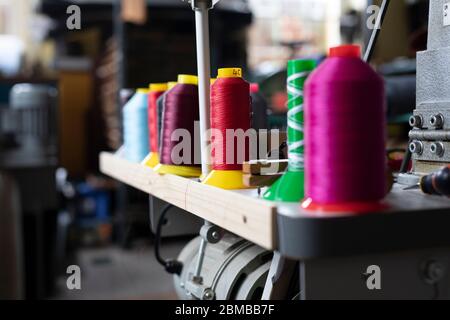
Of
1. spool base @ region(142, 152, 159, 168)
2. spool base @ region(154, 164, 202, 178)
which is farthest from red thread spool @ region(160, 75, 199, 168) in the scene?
spool base @ region(142, 152, 159, 168)

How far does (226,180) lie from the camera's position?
2.65ft

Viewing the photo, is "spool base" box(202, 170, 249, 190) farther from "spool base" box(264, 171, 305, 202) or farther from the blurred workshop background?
the blurred workshop background

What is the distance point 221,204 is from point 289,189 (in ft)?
0.37

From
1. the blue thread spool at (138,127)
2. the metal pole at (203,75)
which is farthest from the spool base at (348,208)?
the blue thread spool at (138,127)

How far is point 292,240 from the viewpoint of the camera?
0.57 m

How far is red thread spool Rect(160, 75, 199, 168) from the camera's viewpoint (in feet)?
3.26

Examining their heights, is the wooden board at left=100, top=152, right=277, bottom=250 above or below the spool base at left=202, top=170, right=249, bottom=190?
below

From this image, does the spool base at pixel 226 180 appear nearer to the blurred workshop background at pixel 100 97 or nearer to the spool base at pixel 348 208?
the spool base at pixel 348 208

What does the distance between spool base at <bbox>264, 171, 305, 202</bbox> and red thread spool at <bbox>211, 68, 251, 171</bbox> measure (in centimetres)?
15

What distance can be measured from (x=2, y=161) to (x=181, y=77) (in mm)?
1648

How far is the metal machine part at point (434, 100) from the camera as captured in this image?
81 centimetres

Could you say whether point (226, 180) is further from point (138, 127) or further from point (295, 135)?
point (138, 127)

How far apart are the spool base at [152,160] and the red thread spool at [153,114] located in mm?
12
